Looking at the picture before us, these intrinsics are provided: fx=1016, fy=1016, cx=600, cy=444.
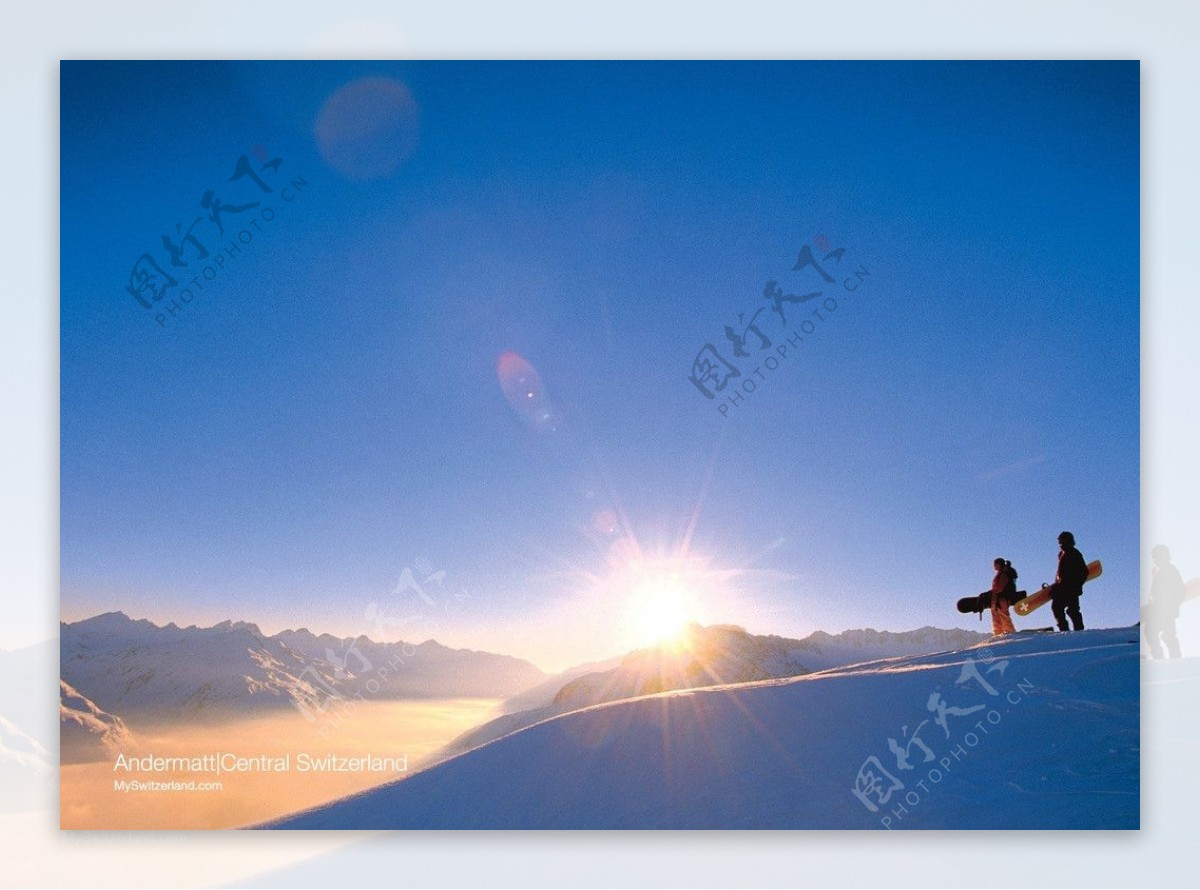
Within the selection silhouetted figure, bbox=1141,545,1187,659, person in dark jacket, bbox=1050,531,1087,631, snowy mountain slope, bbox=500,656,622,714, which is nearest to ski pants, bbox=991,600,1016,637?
person in dark jacket, bbox=1050,531,1087,631

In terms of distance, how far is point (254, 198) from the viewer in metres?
6.27

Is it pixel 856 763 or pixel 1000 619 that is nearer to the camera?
pixel 856 763

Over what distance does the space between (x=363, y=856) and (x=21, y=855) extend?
6.83 feet

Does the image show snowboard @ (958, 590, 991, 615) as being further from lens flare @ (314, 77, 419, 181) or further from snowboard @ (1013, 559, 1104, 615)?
lens flare @ (314, 77, 419, 181)

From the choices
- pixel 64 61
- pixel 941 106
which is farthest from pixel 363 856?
pixel 941 106

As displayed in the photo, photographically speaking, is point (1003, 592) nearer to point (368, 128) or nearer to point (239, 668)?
point (239, 668)

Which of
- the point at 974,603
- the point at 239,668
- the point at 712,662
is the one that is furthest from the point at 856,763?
the point at 239,668

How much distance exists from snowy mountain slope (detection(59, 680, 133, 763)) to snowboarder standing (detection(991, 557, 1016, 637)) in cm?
536

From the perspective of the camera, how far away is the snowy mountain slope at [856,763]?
19.6 feet

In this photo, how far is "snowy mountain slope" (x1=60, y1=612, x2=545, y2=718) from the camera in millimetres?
6070

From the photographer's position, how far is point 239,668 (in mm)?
6234

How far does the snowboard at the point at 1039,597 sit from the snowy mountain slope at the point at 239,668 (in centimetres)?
299

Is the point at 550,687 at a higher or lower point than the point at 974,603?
lower

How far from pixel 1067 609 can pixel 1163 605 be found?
0.55 metres
